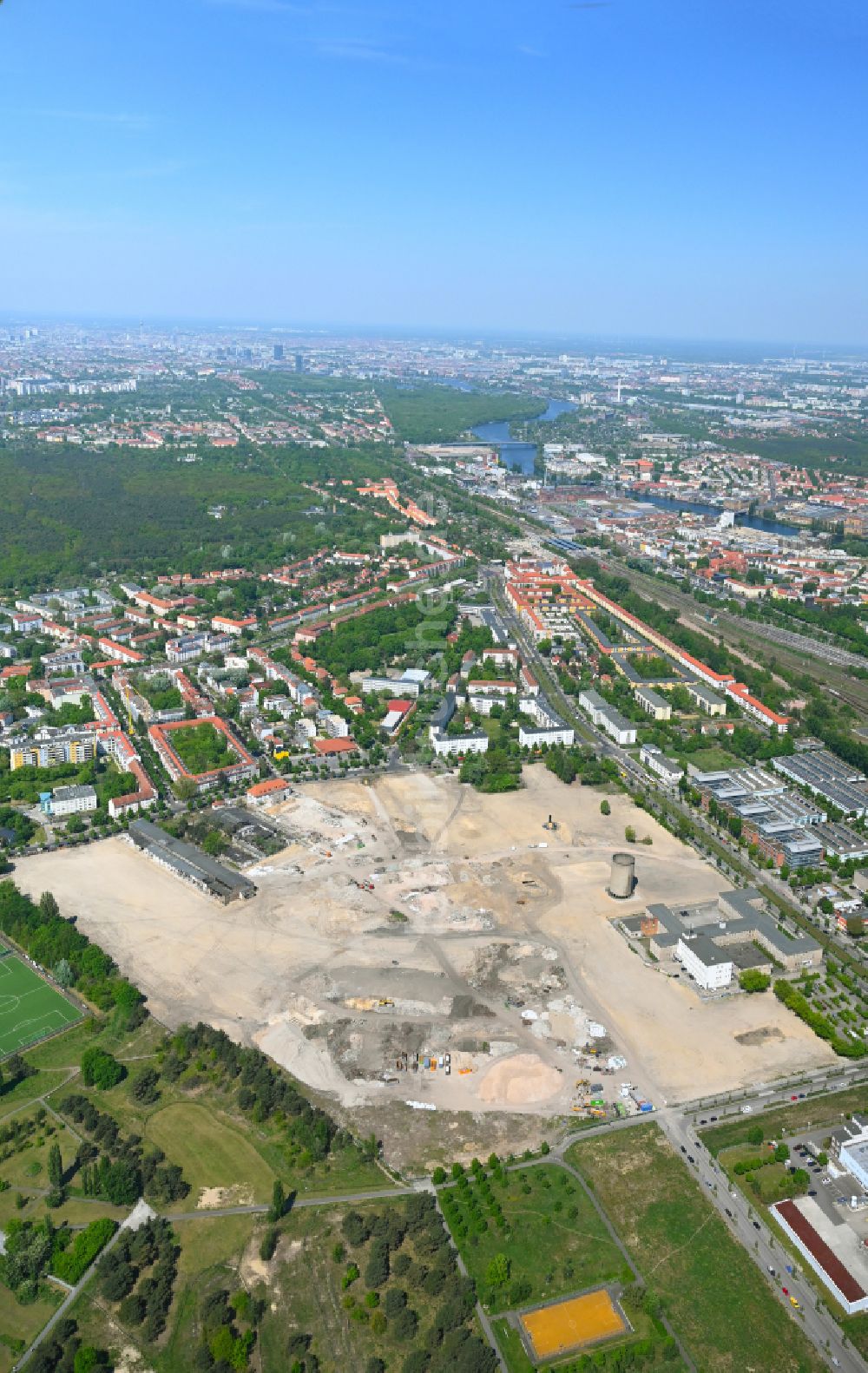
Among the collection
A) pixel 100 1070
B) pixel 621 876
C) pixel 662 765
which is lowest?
pixel 100 1070

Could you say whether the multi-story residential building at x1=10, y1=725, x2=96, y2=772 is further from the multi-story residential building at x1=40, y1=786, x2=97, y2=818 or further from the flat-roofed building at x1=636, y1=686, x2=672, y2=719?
the flat-roofed building at x1=636, y1=686, x2=672, y2=719

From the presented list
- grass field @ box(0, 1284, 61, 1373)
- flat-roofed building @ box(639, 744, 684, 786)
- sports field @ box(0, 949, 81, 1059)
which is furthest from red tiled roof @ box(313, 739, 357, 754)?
grass field @ box(0, 1284, 61, 1373)

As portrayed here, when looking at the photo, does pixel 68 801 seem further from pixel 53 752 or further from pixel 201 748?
pixel 201 748

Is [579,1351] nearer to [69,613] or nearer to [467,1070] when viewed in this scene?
[467,1070]

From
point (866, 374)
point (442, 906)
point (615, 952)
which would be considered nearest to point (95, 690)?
point (442, 906)

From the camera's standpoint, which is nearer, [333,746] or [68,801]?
[68,801]

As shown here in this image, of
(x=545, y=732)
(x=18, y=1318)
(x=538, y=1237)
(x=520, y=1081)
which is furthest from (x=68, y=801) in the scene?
(x=538, y=1237)
